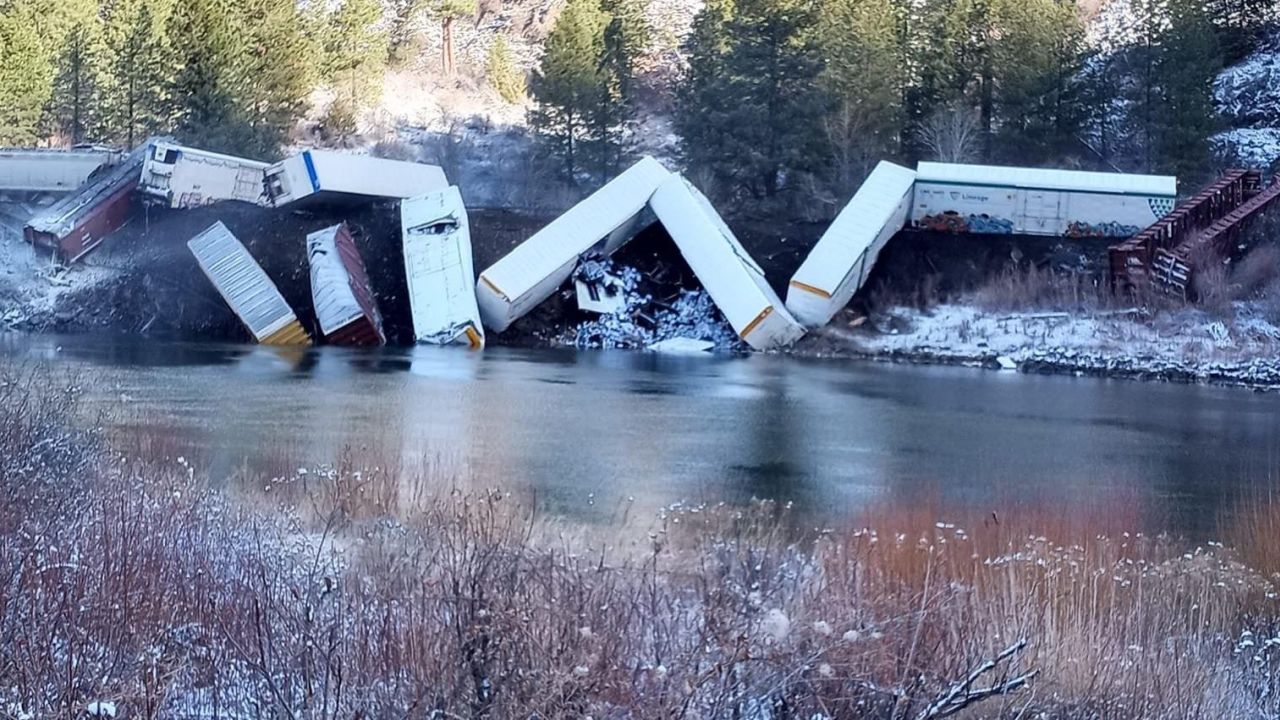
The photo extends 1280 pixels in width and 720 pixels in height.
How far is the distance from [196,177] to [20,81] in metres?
11.9

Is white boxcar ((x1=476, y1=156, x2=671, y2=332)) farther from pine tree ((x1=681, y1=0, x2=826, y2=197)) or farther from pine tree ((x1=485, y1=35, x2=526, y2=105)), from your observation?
pine tree ((x1=485, y1=35, x2=526, y2=105))

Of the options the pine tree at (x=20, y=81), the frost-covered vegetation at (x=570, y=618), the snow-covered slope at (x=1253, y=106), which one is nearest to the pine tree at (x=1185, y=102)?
the snow-covered slope at (x=1253, y=106)

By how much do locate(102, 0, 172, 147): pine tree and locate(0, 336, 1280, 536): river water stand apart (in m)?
13.7

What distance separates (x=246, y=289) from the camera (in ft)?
109

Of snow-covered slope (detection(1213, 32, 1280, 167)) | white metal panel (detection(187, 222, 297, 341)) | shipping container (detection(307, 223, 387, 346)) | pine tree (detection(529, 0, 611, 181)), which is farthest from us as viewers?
snow-covered slope (detection(1213, 32, 1280, 167))

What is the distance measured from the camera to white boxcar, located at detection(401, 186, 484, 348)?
3238cm

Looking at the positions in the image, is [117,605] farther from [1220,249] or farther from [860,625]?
[1220,249]

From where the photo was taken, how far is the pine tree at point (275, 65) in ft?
137

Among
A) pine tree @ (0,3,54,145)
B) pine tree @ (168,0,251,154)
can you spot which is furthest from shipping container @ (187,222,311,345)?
pine tree @ (0,3,54,145)

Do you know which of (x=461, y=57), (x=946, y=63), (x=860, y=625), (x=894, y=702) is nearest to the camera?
(x=894, y=702)

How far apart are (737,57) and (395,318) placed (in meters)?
12.9

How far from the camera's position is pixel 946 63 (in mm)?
43375

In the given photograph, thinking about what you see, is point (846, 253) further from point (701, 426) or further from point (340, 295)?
point (701, 426)

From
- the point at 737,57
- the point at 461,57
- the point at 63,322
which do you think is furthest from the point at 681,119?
the point at 461,57
